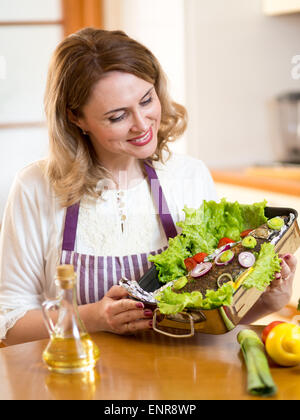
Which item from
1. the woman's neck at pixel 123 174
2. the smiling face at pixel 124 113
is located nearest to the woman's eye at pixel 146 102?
the smiling face at pixel 124 113

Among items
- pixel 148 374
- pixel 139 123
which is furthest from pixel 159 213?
pixel 148 374

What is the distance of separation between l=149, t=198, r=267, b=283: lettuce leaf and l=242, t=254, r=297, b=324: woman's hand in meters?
0.14

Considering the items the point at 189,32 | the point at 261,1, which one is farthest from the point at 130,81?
the point at 261,1

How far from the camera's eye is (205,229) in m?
1.49

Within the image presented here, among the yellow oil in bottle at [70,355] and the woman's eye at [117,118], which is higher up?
the woman's eye at [117,118]

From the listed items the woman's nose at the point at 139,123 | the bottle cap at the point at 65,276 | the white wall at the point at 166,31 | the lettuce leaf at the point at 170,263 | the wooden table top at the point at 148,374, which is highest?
the white wall at the point at 166,31

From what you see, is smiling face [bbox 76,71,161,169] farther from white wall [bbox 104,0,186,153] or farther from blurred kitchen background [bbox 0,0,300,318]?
white wall [bbox 104,0,186,153]

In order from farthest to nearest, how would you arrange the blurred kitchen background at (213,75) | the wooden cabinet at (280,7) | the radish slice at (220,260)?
the blurred kitchen background at (213,75)
the wooden cabinet at (280,7)
the radish slice at (220,260)

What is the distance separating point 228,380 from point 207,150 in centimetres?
236

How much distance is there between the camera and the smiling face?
1.53 meters

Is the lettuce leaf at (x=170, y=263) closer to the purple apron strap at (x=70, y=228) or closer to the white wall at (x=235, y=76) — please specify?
the purple apron strap at (x=70, y=228)

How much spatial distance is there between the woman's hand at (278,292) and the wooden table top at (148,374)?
17cm

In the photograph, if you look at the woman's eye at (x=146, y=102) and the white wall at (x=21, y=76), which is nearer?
the woman's eye at (x=146, y=102)

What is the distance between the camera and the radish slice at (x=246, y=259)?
1.21m
